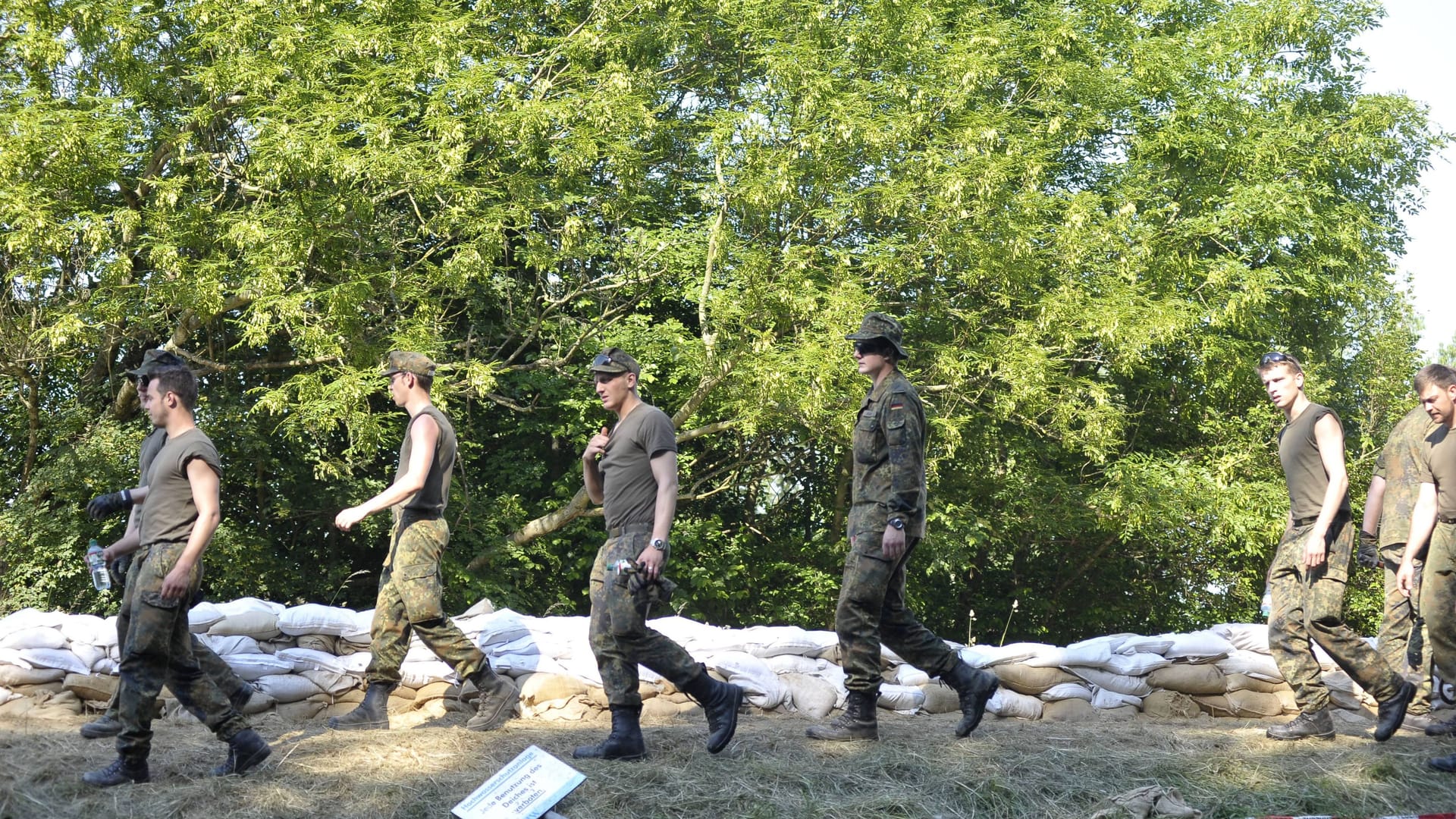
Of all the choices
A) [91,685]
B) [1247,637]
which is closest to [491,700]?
[91,685]

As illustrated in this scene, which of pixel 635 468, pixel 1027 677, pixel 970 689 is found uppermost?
pixel 635 468

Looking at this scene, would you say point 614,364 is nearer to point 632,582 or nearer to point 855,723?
point 632,582

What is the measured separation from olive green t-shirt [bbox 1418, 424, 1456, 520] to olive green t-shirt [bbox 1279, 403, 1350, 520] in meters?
0.36

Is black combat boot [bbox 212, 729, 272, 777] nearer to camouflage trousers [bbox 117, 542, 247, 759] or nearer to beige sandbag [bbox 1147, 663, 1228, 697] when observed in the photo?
camouflage trousers [bbox 117, 542, 247, 759]

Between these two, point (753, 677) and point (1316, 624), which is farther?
point (753, 677)

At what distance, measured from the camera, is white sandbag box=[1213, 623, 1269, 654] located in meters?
7.78

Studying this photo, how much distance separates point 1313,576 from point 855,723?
221cm

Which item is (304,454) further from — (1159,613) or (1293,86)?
(1293,86)

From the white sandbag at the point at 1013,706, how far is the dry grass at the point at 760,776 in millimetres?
1275

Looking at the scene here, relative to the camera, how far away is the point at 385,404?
13.4 metres

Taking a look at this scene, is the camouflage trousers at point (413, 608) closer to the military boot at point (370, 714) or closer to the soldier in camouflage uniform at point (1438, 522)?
the military boot at point (370, 714)

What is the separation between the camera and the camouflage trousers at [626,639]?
17.1 ft

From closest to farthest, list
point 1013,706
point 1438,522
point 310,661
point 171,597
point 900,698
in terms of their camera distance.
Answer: point 171,597 → point 1438,522 → point 310,661 → point 900,698 → point 1013,706

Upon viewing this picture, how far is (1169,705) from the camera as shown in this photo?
24.5ft
